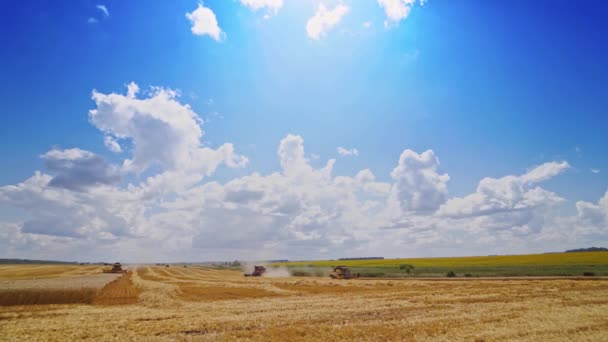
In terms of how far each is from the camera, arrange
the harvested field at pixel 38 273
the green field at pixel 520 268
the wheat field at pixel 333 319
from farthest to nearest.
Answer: the harvested field at pixel 38 273, the green field at pixel 520 268, the wheat field at pixel 333 319

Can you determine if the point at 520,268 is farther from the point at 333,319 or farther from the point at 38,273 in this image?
the point at 38,273

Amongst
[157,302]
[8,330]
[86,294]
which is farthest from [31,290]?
[8,330]

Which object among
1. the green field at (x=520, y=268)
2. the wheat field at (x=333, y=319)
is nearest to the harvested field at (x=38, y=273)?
the wheat field at (x=333, y=319)

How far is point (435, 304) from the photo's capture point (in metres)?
24.4

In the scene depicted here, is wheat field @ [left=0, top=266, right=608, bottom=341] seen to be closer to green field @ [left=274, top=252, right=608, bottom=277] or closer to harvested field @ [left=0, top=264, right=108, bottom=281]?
green field @ [left=274, top=252, right=608, bottom=277]

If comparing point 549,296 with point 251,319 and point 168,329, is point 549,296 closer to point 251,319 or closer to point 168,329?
point 251,319

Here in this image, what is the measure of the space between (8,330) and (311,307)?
16508 mm

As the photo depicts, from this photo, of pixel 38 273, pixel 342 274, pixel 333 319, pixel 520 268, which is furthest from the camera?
pixel 38 273

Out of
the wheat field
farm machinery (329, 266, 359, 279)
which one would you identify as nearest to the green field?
farm machinery (329, 266, 359, 279)

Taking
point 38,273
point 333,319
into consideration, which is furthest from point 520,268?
point 38,273

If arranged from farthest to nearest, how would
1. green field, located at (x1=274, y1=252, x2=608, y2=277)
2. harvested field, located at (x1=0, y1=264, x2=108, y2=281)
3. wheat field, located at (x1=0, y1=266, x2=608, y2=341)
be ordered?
harvested field, located at (x1=0, y1=264, x2=108, y2=281)
green field, located at (x1=274, y1=252, x2=608, y2=277)
wheat field, located at (x1=0, y1=266, x2=608, y2=341)

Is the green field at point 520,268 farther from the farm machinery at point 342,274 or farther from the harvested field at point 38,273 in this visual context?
the harvested field at point 38,273

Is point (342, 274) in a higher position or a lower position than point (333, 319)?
lower

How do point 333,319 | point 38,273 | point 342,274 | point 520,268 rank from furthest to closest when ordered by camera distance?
point 38,273
point 520,268
point 342,274
point 333,319
